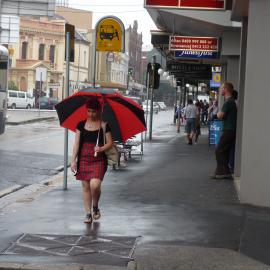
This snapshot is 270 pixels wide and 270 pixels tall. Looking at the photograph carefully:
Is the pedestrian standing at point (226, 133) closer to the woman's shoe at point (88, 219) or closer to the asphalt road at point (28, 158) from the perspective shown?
the asphalt road at point (28, 158)

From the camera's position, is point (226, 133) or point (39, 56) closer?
point (226, 133)

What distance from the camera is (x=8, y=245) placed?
7.34 metres

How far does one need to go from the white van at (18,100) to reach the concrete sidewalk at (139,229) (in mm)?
51808

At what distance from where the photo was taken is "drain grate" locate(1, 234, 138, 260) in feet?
23.1

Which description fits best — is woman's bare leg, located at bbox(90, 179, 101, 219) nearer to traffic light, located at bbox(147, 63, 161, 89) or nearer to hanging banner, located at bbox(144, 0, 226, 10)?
hanging banner, located at bbox(144, 0, 226, 10)

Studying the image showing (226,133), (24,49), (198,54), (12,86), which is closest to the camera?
(226,133)

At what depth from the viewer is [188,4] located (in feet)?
37.6

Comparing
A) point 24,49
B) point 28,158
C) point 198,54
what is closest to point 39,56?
point 24,49

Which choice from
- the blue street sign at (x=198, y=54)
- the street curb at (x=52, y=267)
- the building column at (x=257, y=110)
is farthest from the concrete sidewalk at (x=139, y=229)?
the blue street sign at (x=198, y=54)

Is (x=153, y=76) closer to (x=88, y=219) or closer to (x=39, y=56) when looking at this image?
(x=88, y=219)

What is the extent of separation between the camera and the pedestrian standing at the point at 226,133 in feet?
41.8

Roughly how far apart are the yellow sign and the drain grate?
20.3ft

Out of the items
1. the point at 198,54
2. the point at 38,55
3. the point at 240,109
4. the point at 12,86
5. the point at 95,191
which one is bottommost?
the point at 95,191

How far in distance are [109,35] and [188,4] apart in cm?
248
